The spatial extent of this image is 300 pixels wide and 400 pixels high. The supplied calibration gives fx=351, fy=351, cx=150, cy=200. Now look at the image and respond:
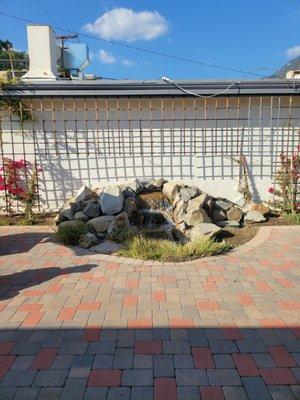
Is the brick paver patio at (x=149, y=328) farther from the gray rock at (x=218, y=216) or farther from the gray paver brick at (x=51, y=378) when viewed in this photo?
the gray rock at (x=218, y=216)

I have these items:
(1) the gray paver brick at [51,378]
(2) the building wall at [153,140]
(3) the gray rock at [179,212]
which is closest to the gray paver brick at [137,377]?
(1) the gray paver brick at [51,378]

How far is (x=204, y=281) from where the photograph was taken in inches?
148

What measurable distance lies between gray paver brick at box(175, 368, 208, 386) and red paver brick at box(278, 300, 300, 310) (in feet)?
4.06

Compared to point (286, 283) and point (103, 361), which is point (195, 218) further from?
point (103, 361)

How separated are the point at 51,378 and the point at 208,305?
1521mm

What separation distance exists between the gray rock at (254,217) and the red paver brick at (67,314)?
13.7 feet

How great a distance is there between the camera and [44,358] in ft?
7.94

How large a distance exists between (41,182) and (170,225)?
2.80m

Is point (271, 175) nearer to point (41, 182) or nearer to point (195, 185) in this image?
point (195, 185)

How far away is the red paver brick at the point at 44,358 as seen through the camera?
7.68 ft

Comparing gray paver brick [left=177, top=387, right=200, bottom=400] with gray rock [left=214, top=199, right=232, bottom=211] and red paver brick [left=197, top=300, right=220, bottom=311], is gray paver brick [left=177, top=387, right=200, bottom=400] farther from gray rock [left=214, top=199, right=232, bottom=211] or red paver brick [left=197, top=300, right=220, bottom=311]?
gray rock [left=214, top=199, right=232, bottom=211]

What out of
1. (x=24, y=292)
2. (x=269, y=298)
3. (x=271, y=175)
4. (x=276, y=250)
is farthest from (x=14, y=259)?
(x=271, y=175)

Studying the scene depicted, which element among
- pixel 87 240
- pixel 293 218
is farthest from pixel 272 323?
pixel 293 218

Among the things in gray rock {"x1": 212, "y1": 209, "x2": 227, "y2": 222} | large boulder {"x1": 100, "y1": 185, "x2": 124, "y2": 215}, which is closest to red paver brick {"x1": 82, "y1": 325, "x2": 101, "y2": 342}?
large boulder {"x1": 100, "y1": 185, "x2": 124, "y2": 215}
